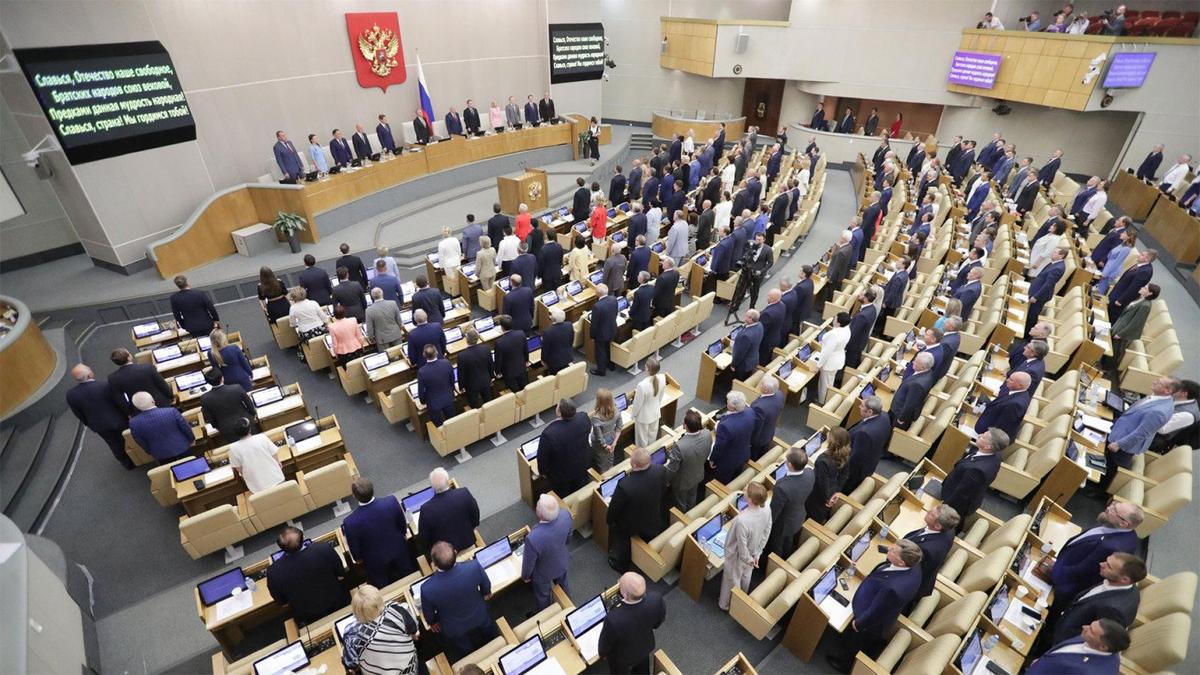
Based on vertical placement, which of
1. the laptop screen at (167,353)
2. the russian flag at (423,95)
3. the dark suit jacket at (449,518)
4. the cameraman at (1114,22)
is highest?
the cameraman at (1114,22)

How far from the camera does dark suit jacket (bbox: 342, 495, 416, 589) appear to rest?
4148mm

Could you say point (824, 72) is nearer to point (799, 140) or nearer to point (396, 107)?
point (799, 140)

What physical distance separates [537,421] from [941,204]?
33.0ft

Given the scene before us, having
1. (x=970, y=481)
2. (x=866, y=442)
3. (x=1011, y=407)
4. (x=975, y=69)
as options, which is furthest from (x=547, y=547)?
(x=975, y=69)

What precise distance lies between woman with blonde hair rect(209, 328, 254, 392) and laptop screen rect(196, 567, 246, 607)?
91.8 inches

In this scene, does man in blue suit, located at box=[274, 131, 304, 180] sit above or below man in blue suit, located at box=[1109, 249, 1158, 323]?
above

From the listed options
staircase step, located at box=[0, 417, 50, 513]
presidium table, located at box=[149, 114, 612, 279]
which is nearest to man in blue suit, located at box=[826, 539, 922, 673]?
staircase step, located at box=[0, 417, 50, 513]

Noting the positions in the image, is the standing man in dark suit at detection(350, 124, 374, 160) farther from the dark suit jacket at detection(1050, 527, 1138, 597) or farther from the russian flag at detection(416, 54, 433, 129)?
the dark suit jacket at detection(1050, 527, 1138, 597)

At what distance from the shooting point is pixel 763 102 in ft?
67.9

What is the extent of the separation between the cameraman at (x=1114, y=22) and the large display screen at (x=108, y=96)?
1987 centimetres

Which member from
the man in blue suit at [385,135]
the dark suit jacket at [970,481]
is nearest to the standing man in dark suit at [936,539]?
the dark suit jacket at [970,481]

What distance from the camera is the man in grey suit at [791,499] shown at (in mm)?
4320

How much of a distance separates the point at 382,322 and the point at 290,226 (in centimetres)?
504

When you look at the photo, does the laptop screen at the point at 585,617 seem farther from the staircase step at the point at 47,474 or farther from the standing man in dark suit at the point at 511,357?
the staircase step at the point at 47,474
